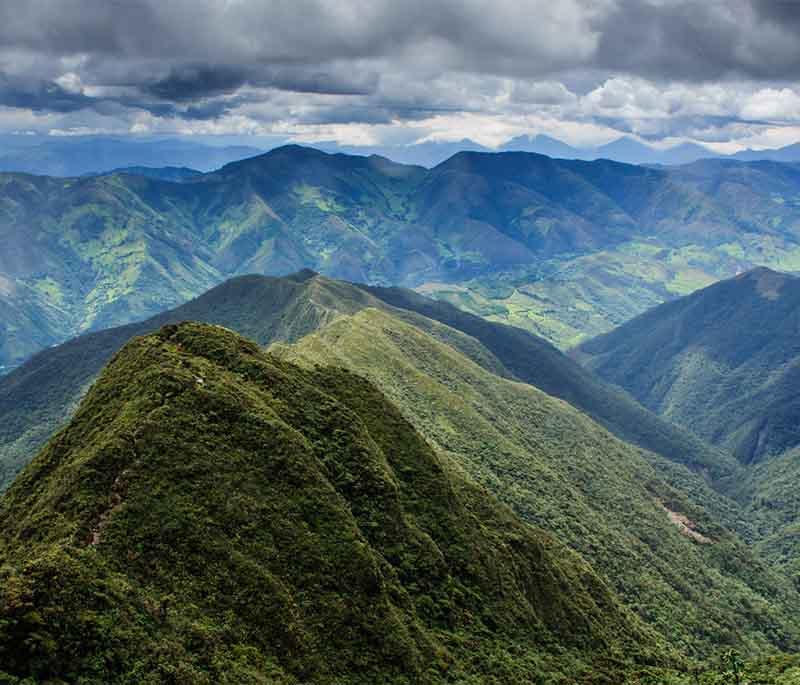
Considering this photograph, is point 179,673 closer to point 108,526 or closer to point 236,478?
point 108,526

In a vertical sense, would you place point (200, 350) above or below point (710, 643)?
above

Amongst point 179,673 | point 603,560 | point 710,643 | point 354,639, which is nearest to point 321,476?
point 354,639

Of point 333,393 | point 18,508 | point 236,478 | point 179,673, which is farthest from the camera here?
point 333,393

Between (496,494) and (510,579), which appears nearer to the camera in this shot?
(510,579)

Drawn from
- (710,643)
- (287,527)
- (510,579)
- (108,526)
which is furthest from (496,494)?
(108,526)

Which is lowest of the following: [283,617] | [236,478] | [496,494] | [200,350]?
[496,494]

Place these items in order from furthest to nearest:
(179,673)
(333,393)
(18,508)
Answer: (333,393) → (18,508) → (179,673)
